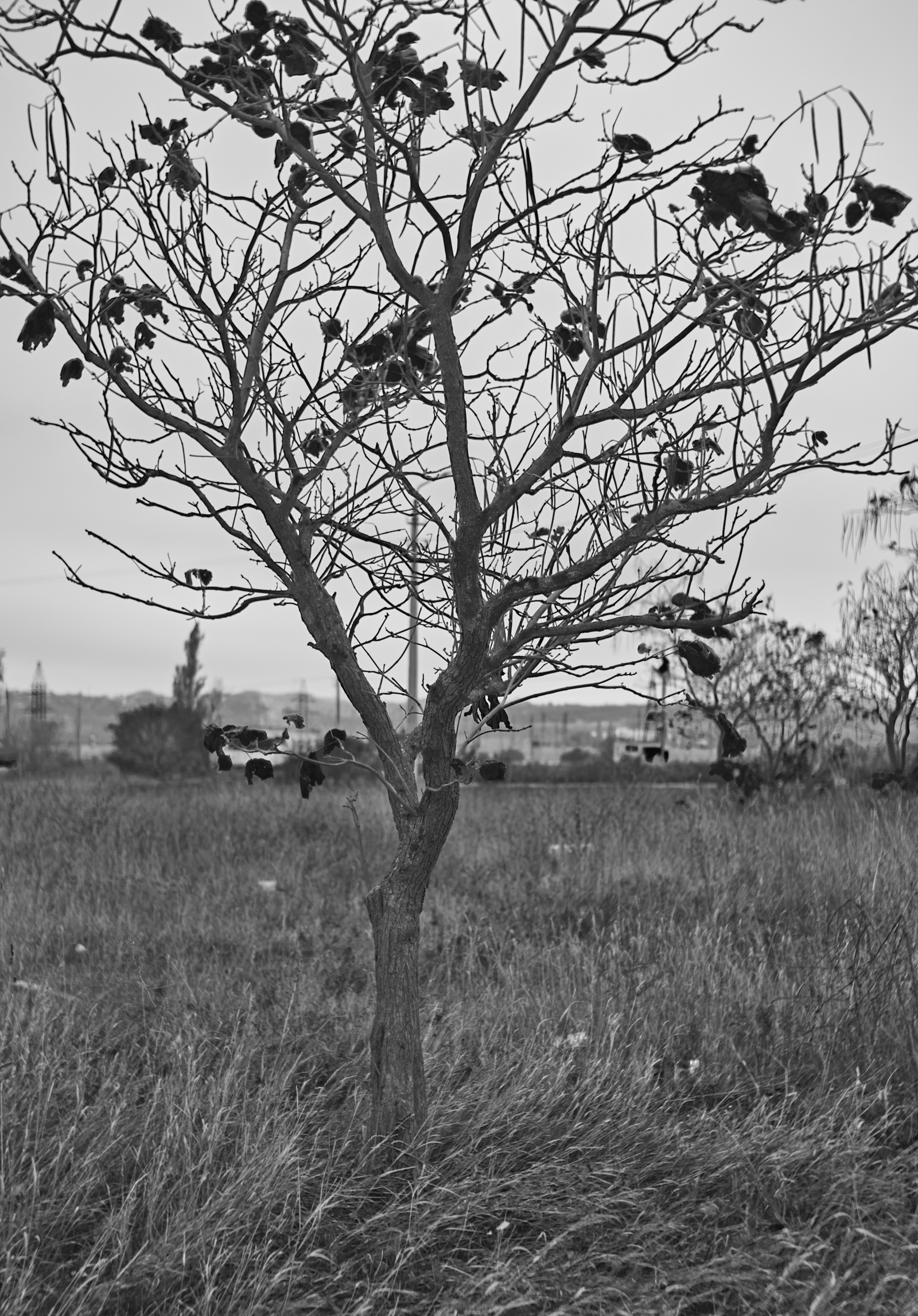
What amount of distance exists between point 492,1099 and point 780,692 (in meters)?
10.4

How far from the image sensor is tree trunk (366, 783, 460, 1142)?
2928mm

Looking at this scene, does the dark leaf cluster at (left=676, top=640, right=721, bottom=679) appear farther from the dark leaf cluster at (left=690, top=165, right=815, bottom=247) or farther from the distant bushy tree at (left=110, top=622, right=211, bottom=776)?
the distant bushy tree at (left=110, top=622, right=211, bottom=776)

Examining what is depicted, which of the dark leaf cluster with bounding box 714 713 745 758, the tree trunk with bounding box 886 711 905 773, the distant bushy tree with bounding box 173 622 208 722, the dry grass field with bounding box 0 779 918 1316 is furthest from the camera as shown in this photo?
the distant bushy tree with bounding box 173 622 208 722

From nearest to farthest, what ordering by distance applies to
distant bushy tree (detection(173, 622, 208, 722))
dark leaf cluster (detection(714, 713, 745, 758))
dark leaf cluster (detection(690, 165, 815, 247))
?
dark leaf cluster (detection(690, 165, 815, 247)) < dark leaf cluster (detection(714, 713, 745, 758)) < distant bushy tree (detection(173, 622, 208, 722))

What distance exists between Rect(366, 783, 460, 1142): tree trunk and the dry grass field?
119 millimetres

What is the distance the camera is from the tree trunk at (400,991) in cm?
293

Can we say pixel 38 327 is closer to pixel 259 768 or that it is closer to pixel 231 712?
pixel 259 768

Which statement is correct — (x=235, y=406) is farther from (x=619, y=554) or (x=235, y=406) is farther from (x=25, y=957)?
(x=25, y=957)

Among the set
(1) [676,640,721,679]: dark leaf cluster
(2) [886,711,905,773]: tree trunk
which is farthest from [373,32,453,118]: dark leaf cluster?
(2) [886,711,905,773]: tree trunk

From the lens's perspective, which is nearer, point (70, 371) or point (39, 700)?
point (70, 371)

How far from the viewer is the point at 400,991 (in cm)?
296

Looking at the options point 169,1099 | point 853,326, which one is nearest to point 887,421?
point 853,326

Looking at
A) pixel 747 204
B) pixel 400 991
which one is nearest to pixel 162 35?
pixel 747 204

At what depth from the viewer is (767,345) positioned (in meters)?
2.59
